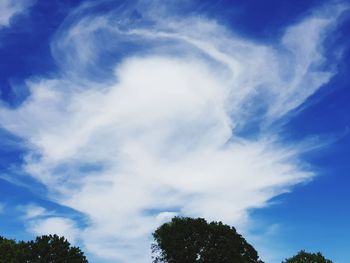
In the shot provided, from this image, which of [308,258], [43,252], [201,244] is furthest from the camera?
[308,258]

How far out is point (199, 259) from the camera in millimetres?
82812

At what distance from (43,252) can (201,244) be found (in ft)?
94.8

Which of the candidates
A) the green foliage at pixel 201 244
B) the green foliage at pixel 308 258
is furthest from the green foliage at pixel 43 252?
the green foliage at pixel 308 258

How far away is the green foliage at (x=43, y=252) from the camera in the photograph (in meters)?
73.4

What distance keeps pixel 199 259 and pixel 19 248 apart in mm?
32093

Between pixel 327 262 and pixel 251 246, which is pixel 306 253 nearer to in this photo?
pixel 327 262

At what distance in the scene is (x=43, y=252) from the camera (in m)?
73.8

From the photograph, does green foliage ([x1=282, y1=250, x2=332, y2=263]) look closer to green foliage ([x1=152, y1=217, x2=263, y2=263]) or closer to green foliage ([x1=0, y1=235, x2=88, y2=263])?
green foliage ([x1=152, y1=217, x2=263, y2=263])

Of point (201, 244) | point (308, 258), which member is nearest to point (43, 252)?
point (201, 244)

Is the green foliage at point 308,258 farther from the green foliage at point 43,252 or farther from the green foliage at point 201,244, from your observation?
the green foliage at point 43,252

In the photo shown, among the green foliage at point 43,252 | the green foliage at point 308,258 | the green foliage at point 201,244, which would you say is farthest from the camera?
the green foliage at point 308,258

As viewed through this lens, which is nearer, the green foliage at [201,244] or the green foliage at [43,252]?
the green foliage at [43,252]

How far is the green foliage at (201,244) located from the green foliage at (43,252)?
17.1 meters

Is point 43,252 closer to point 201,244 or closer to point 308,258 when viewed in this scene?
point 201,244
